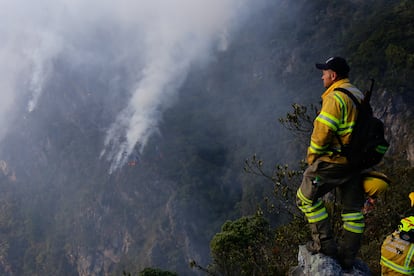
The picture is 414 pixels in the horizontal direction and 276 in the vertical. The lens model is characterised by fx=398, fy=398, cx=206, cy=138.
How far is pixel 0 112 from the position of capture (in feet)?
504

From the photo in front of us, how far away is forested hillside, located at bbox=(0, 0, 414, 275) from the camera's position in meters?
103

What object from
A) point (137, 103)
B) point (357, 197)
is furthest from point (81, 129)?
point (357, 197)

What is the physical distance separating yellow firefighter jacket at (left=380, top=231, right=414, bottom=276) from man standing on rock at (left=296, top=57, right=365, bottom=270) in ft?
1.57

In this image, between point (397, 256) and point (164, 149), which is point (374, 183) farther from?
point (164, 149)

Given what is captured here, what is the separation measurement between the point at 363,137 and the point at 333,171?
59 cm

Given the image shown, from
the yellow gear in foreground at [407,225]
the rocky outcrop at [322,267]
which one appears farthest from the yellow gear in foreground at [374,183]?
the rocky outcrop at [322,267]

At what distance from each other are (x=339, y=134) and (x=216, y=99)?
133 m

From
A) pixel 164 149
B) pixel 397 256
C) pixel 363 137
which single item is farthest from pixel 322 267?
pixel 164 149

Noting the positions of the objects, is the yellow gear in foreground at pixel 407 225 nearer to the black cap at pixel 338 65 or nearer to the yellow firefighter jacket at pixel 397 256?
the yellow firefighter jacket at pixel 397 256

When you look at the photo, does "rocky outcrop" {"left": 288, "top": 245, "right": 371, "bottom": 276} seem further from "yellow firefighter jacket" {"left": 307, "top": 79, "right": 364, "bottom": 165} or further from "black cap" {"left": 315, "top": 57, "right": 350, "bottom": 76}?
"black cap" {"left": 315, "top": 57, "right": 350, "bottom": 76}

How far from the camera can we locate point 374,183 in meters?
5.36

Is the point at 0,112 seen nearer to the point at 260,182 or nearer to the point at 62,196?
the point at 62,196

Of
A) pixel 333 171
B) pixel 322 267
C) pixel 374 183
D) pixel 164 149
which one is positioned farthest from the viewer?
pixel 164 149

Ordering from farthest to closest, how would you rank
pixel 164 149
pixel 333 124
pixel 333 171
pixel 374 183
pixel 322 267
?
1. pixel 164 149
2. pixel 322 267
3. pixel 374 183
4. pixel 333 171
5. pixel 333 124
